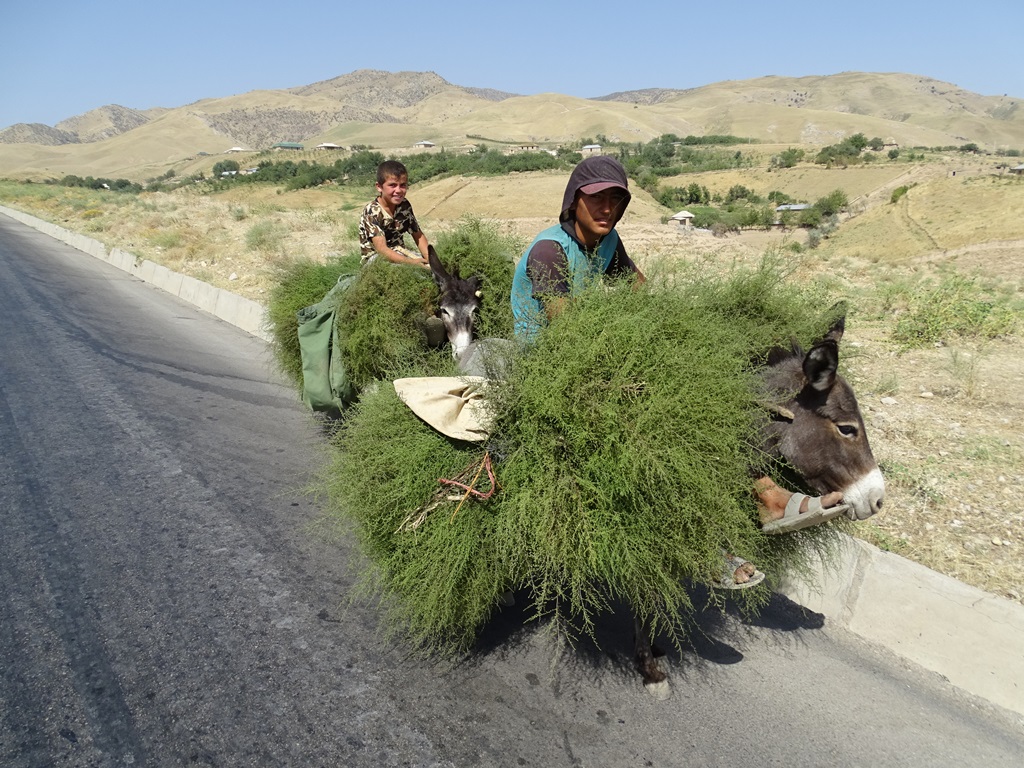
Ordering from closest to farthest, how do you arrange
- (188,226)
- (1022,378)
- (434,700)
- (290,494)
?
(434,700)
(290,494)
(1022,378)
(188,226)

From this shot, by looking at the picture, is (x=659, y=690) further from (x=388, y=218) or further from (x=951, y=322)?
(x=951, y=322)

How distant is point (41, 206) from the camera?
40688 millimetres

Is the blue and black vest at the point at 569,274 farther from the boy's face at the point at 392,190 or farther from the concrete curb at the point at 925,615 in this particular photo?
the boy's face at the point at 392,190

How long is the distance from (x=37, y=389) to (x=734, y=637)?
6959 millimetres

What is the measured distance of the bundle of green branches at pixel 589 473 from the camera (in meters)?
2.24

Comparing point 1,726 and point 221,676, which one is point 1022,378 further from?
point 1,726

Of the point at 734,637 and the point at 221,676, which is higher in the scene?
the point at 221,676

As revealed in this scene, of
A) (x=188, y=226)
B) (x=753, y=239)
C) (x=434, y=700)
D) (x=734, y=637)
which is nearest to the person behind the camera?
(x=434, y=700)

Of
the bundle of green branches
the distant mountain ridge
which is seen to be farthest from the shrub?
the distant mountain ridge

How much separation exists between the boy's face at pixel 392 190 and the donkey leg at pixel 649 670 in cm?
382

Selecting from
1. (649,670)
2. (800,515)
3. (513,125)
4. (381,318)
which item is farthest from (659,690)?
(513,125)

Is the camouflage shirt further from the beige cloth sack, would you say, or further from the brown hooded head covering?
the beige cloth sack

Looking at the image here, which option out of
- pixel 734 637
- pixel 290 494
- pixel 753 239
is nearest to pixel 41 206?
pixel 753 239

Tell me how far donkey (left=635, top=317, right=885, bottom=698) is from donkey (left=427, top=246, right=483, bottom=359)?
2.11 meters
